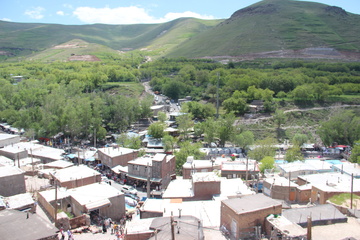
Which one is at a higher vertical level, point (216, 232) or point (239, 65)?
point (239, 65)

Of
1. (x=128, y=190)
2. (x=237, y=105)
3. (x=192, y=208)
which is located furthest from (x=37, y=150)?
(x=237, y=105)

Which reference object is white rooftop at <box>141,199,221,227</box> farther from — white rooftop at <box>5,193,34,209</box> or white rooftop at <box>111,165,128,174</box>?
white rooftop at <box>111,165,128,174</box>

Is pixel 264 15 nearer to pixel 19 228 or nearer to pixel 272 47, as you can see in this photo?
pixel 272 47

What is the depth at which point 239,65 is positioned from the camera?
90562 millimetres

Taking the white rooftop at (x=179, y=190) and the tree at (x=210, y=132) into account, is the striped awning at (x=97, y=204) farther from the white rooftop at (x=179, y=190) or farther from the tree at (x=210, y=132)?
the tree at (x=210, y=132)

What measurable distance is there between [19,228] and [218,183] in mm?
9941

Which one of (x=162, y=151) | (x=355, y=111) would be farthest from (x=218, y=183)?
(x=355, y=111)

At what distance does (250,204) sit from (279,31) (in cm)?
11401

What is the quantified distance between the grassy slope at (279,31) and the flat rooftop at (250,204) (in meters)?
97.8

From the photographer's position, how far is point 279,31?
115688 mm

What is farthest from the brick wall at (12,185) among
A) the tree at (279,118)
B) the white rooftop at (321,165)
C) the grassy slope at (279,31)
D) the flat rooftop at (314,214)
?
the grassy slope at (279,31)

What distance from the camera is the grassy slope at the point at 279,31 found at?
350ft

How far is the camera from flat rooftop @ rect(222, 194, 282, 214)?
11.9 meters

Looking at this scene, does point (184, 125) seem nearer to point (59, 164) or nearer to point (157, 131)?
point (157, 131)
